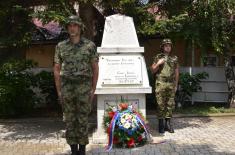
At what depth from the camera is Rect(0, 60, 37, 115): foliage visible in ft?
32.4

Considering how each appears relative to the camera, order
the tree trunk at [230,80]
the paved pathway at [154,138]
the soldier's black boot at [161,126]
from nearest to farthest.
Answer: the paved pathway at [154,138], the soldier's black boot at [161,126], the tree trunk at [230,80]

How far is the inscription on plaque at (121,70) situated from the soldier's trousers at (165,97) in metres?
0.75

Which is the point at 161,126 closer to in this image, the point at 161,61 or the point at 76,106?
the point at 161,61

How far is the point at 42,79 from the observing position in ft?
37.2

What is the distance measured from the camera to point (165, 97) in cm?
827

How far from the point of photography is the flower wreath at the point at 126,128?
279 inches

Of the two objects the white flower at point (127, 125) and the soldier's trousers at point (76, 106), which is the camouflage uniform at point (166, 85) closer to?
the white flower at point (127, 125)

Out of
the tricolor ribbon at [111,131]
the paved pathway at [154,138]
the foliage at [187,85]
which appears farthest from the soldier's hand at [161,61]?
the foliage at [187,85]

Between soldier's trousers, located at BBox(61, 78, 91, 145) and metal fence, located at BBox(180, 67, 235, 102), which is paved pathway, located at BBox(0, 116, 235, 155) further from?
metal fence, located at BBox(180, 67, 235, 102)

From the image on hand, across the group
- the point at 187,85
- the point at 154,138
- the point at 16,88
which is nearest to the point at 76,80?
the point at 154,138

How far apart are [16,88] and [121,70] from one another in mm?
3696

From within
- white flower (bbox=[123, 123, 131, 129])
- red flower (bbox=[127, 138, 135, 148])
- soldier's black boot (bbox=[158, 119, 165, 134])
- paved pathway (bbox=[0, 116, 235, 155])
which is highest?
white flower (bbox=[123, 123, 131, 129])

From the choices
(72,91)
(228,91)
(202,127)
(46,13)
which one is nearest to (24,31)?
(46,13)

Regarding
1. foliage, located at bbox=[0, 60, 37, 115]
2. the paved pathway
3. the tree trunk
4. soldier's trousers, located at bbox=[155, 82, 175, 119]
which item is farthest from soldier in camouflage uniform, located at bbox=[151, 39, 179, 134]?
the tree trunk
